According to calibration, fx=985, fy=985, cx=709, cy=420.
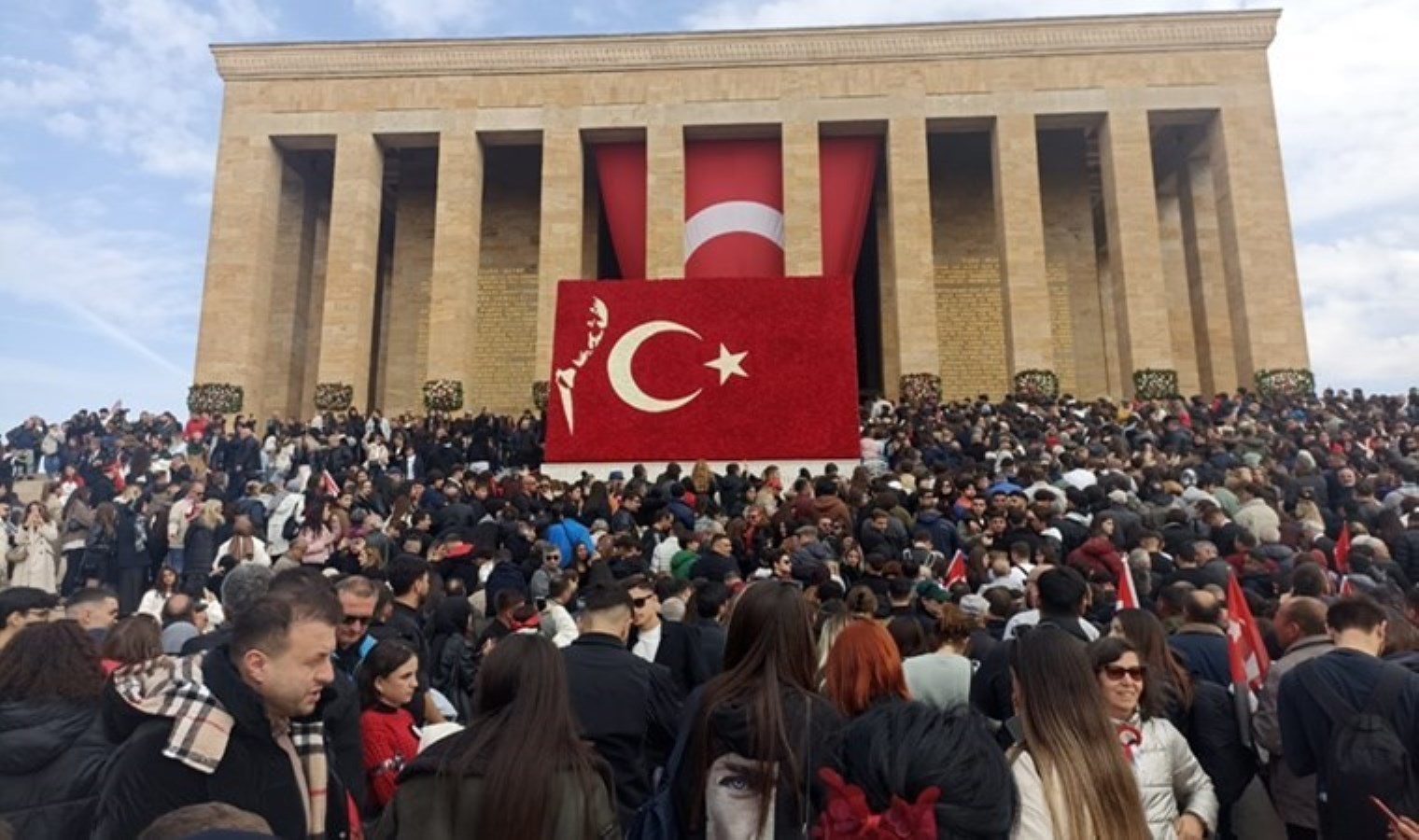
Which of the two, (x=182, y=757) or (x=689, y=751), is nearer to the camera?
(x=182, y=757)

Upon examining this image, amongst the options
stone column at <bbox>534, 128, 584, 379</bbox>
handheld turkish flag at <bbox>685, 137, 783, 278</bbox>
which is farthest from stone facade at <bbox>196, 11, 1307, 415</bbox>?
handheld turkish flag at <bbox>685, 137, 783, 278</bbox>

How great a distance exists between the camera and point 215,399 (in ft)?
76.3

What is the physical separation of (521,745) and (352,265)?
79.5 feet

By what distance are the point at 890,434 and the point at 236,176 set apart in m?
18.8

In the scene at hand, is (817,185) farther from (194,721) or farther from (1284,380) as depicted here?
(194,721)

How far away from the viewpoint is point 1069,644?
2713mm

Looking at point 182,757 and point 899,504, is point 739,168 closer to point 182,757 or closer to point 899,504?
point 899,504

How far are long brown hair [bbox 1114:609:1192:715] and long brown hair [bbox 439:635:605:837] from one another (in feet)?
8.10

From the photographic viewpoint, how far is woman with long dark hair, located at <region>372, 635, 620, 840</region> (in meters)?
2.46

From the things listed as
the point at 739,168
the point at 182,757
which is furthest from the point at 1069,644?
the point at 739,168

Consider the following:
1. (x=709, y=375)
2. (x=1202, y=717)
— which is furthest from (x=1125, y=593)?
(x=709, y=375)

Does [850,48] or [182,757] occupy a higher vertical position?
[850,48]

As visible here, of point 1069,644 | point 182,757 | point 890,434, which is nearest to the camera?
point 182,757

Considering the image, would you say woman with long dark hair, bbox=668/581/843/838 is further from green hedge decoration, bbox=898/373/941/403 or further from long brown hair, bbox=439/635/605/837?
green hedge decoration, bbox=898/373/941/403
